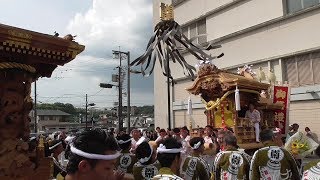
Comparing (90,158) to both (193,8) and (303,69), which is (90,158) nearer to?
(303,69)

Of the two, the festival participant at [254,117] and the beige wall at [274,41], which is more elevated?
the beige wall at [274,41]

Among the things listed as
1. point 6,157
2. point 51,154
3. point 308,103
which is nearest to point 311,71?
point 308,103

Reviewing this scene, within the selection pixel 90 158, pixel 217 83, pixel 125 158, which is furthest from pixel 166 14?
pixel 90 158

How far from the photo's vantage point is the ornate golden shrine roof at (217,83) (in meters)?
11.8

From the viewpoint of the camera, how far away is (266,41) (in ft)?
66.7

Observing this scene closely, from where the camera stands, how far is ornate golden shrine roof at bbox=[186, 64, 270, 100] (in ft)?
38.6

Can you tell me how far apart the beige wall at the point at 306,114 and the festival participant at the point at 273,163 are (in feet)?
44.9

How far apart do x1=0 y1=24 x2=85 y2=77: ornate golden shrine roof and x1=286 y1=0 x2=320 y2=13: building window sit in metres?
16.0

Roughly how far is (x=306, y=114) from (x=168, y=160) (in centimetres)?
1639

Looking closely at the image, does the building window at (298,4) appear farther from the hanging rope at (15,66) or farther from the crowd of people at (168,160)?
the hanging rope at (15,66)

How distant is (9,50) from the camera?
4668mm

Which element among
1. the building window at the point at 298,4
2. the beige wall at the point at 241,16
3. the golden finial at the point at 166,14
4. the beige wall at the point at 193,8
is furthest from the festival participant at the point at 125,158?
the beige wall at the point at 193,8

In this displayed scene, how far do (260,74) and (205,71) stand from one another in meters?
4.72

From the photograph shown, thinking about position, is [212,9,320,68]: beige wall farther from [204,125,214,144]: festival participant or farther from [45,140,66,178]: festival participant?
[45,140,66,178]: festival participant
